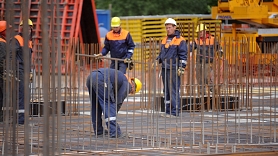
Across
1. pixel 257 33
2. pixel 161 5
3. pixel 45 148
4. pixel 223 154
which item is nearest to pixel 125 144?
pixel 223 154

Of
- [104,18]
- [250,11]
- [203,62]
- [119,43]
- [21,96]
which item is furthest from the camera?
[104,18]

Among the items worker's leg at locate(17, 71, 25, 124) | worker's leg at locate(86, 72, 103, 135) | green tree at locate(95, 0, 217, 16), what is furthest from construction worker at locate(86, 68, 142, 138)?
green tree at locate(95, 0, 217, 16)

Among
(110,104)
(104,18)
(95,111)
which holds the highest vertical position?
(104,18)

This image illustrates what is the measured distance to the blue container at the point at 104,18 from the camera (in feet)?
129

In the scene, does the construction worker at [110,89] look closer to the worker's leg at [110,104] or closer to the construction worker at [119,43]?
the worker's leg at [110,104]

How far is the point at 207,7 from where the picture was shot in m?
43.8

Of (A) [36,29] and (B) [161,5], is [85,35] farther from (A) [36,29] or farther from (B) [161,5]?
(B) [161,5]

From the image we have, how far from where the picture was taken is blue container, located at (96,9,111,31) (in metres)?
39.3

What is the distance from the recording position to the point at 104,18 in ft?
130

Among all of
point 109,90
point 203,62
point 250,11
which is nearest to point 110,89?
point 109,90

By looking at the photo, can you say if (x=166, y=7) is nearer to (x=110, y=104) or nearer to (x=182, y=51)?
(x=182, y=51)

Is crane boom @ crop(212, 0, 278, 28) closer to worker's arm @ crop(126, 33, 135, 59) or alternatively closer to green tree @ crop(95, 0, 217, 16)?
green tree @ crop(95, 0, 217, 16)

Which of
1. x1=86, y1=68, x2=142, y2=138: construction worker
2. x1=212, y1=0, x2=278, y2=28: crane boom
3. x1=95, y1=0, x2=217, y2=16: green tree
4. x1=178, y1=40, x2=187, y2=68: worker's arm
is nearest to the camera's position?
x1=86, y1=68, x2=142, y2=138: construction worker

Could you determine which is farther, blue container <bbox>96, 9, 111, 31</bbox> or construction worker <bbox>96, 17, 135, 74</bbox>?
blue container <bbox>96, 9, 111, 31</bbox>
